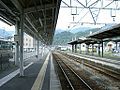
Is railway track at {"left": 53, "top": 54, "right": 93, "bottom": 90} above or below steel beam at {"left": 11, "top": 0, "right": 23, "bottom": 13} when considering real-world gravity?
below

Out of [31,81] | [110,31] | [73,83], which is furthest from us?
[110,31]

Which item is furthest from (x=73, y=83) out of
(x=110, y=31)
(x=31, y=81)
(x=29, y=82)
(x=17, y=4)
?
(x=110, y=31)

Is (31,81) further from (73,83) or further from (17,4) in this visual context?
(17,4)

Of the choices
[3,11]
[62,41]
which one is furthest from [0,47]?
[62,41]

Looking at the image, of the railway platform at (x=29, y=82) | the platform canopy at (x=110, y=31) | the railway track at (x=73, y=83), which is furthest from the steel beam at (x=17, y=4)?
the platform canopy at (x=110, y=31)

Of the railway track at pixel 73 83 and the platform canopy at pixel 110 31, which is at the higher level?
the platform canopy at pixel 110 31

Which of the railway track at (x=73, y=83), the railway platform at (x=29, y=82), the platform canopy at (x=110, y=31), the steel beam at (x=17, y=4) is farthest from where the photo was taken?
the platform canopy at (x=110, y=31)

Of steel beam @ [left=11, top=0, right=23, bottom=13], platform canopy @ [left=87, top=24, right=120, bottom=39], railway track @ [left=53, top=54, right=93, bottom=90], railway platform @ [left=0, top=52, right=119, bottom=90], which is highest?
steel beam @ [left=11, top=0, right=23, bottom=13]

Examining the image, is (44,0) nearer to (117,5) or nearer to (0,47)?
(117,5)

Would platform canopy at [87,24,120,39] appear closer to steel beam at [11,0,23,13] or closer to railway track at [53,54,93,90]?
railway track at [53,54,93,90]

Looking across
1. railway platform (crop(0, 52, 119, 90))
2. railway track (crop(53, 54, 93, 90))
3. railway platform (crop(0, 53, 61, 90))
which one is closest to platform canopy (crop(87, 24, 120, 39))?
railway track (crop(53, 54, 93, 90))

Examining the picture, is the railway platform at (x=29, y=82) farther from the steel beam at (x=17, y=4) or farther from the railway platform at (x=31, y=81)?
the steel beam at (x=17, y=4)

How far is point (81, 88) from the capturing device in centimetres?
1521

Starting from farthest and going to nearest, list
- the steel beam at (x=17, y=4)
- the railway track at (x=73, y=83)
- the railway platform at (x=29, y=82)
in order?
the steel beam at (x=17, y=4), the railway track at (x=73, y=83), the railway platform at (x=29, y=82)
